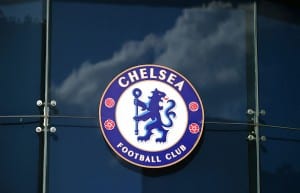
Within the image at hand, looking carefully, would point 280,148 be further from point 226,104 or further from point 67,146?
point 67,146

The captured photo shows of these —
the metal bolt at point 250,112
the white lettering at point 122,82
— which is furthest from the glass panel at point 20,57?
the metal bolt at point 250,112

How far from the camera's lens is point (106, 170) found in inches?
380

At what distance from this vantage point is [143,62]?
32.8 ft

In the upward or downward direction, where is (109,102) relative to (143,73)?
downward

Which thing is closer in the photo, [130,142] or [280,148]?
[130,142]

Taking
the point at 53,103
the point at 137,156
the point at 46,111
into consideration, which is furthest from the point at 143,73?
the point at 46,111

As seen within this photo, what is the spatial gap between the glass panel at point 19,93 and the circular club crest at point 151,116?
866 mm

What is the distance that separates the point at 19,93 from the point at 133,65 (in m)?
1.41

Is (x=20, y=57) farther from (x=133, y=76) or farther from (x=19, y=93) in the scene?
(x=133, y=76)

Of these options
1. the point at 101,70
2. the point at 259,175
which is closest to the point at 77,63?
the point at 101,70

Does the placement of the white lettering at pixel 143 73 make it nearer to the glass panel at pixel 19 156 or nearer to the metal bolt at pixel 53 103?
the metal bolt at pixel 53 103

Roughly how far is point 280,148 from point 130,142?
198 centimetres

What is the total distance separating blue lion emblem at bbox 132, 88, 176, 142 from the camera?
31.9ft

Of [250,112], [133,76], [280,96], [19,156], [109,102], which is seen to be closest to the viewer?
[19,156]
